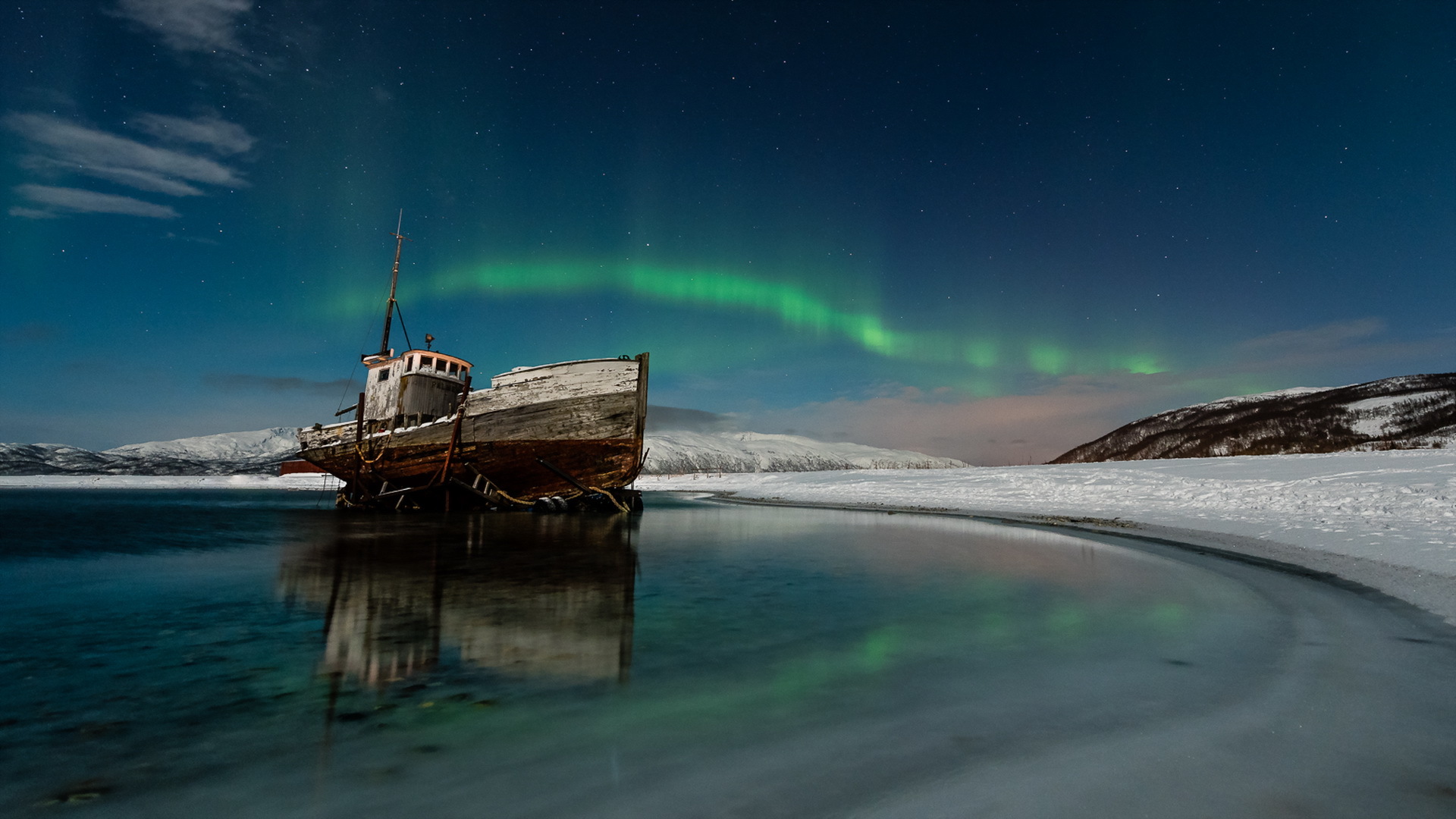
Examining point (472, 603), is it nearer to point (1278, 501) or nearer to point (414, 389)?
point (1278, 501)

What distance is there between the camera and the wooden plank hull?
92.9 ft

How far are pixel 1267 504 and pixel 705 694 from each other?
21.6m

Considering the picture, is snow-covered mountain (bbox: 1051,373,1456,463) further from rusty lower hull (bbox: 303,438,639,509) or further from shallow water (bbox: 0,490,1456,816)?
shallow water (bbox: 0,490,1456,816)

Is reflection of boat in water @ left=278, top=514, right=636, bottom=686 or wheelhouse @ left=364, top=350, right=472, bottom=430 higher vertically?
wheelhouse @ left=364, top=350, right=472, bottom=430

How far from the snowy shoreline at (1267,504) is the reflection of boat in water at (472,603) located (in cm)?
990

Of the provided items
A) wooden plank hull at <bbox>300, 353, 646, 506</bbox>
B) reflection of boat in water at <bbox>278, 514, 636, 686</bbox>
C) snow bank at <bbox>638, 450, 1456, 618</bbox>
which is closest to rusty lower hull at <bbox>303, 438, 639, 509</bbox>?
wooden plank hull at <bbox>300, 353, 646, 506</bbox>

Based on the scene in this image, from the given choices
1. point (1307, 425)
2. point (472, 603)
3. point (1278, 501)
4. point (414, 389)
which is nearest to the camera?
point (472, 603)

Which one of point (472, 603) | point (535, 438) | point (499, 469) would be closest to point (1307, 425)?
point (535, 438)

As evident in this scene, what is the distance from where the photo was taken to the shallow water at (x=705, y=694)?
3275 millimetres

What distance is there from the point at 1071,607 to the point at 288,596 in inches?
435

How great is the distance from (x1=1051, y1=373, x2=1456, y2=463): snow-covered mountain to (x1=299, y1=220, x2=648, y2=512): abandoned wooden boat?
58.9 metres

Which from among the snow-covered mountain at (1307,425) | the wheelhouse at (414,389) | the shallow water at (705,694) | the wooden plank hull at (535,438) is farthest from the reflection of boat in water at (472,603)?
the snow-covered mountain at (1307,425)

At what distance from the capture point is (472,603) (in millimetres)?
8656

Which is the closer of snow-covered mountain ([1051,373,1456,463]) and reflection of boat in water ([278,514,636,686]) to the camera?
reflection of boat in water ([278,514,636,686])
